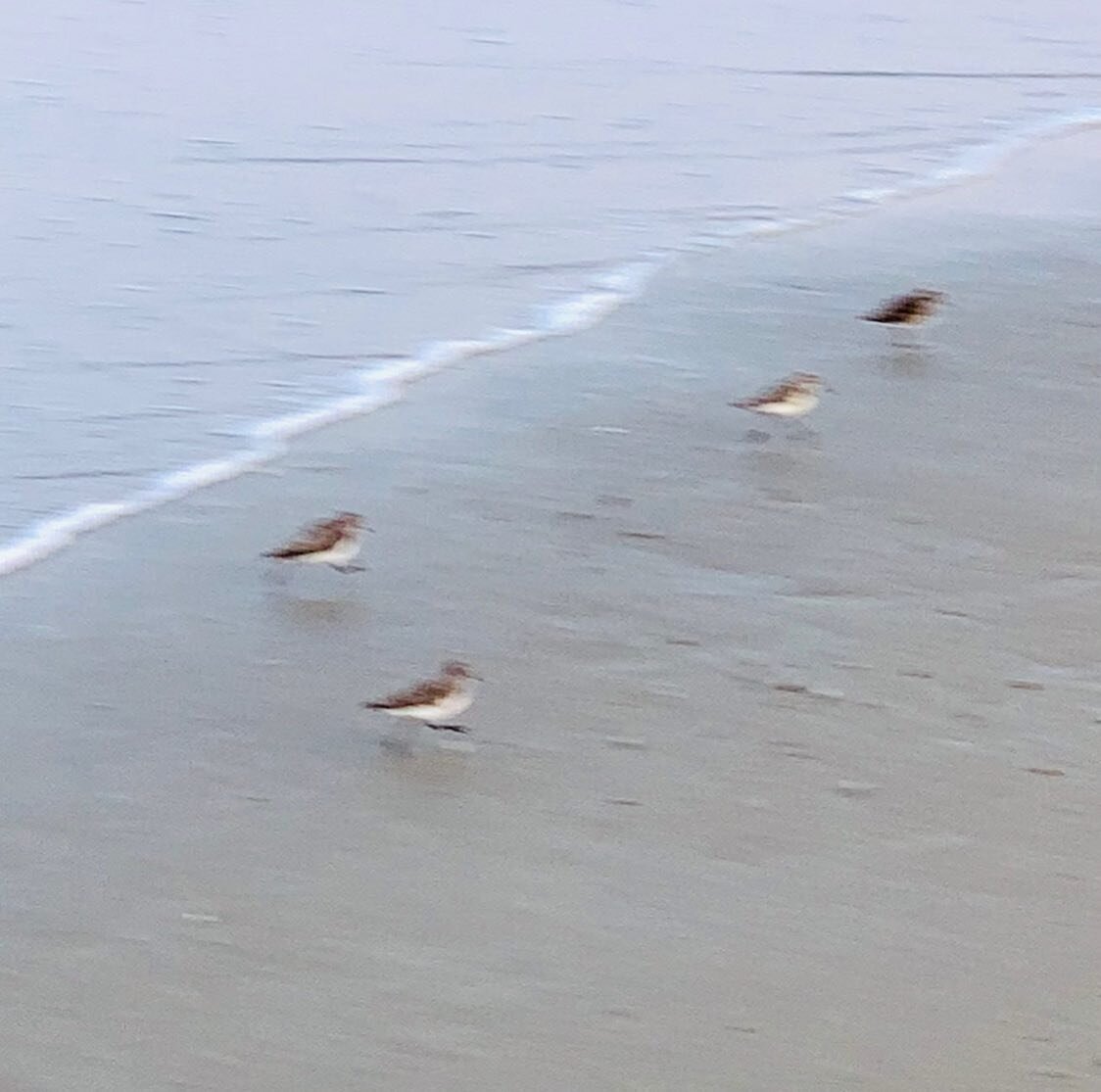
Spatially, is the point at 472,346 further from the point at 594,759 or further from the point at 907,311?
the point at 594,759

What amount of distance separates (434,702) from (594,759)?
326 mm

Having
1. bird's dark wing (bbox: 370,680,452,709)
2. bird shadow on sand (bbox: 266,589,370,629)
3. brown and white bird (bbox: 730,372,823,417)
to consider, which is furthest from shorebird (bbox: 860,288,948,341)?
bird's dark wing (bbox: 370,680,452,709)

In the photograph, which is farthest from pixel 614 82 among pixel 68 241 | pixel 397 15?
pixel 68 241

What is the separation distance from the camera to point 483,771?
418 centimetres

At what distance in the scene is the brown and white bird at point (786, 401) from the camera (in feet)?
18.8

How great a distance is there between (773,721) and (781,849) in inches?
19.4

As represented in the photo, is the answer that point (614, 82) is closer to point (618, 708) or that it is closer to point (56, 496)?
point (56, 496)

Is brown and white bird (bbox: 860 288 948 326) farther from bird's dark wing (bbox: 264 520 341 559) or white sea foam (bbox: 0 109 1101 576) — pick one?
bird's dark wing (bbox: 264 520 341 559)

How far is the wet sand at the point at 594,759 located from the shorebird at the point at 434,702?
6 cm

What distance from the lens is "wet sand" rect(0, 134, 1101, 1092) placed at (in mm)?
3354

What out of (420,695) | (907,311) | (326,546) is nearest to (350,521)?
(326,546)

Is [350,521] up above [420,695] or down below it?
above

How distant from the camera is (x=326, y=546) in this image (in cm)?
488

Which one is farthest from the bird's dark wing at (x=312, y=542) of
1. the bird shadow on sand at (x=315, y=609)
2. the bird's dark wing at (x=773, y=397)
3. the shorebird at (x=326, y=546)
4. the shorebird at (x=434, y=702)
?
the bird's dark wing at (x=773, y=397)
